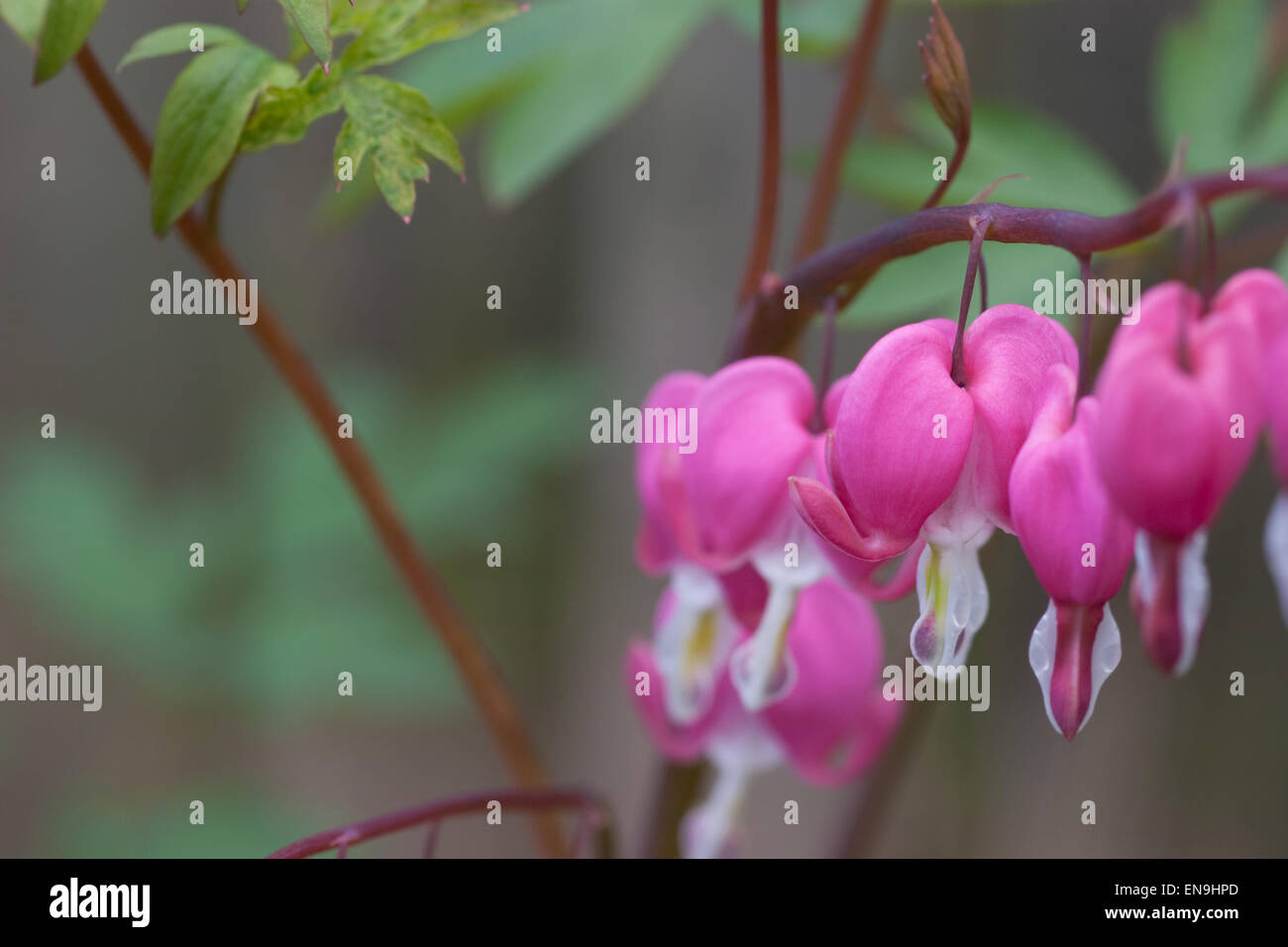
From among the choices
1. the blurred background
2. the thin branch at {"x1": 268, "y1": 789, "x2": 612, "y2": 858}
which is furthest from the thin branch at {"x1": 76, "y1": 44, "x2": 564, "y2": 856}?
the blurred background

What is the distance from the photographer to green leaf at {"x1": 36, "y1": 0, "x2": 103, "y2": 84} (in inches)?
23.2

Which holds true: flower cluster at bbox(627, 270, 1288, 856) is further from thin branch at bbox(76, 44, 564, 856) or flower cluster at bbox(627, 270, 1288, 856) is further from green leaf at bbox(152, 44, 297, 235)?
green leaf at bbox(152, 44, 297, 235)

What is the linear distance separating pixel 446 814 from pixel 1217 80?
1.07 meters

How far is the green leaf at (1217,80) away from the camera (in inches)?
46.9

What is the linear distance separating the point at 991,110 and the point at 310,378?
2.37ft

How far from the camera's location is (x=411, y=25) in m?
0.74

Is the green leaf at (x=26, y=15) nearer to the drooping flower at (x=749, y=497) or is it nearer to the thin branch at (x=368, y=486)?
the thin branch at (x=368, y=486)

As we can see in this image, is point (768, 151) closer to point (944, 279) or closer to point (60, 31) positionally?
point (944, 279)

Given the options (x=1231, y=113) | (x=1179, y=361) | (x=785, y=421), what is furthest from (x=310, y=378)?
(x=1231, y=113)

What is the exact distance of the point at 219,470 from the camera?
2252mm

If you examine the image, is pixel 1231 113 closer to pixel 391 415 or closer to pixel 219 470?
pixel 391 415

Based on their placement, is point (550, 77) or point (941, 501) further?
point (550, 77)

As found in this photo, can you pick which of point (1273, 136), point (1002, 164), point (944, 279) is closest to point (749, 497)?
point (944, 279)

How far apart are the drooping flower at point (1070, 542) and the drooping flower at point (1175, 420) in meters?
0.05
